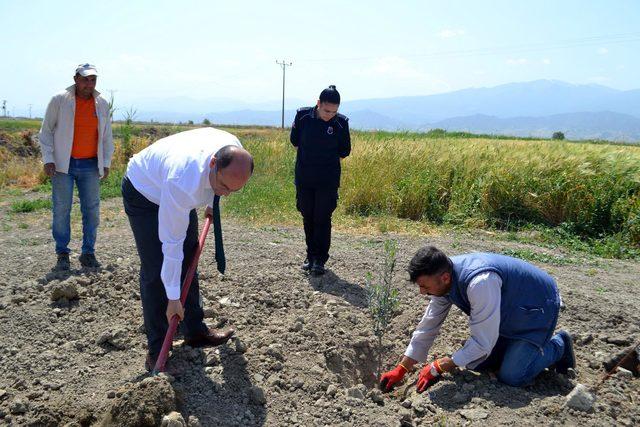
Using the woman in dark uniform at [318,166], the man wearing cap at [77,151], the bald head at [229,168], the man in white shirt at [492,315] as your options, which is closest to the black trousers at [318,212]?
the woman in dark uniform at [318,166]

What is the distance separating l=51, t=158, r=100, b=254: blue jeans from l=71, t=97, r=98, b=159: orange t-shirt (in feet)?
0.24

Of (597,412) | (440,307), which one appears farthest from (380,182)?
(597,412)

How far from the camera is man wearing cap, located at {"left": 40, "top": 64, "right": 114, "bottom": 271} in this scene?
182 inches

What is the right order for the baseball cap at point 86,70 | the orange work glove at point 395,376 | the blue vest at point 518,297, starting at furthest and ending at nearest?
the baseball cap at point 86,70 < the orange work glove at point 395,376 < the blue vest at point 518,297

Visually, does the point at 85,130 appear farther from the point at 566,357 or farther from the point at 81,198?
the point at 566,357

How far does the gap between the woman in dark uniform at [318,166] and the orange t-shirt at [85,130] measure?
6.03 ft

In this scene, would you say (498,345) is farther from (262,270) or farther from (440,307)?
(262,270)

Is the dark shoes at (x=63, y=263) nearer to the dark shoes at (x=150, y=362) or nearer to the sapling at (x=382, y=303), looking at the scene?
the dark shoes at (x=150, y=362)

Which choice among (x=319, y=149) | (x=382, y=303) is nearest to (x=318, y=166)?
(x=319, y=149)

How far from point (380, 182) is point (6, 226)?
5.61 m

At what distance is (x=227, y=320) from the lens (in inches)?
154

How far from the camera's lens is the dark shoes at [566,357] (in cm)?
332

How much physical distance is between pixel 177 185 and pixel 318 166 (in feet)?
8.29

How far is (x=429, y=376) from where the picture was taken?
3219 mm
